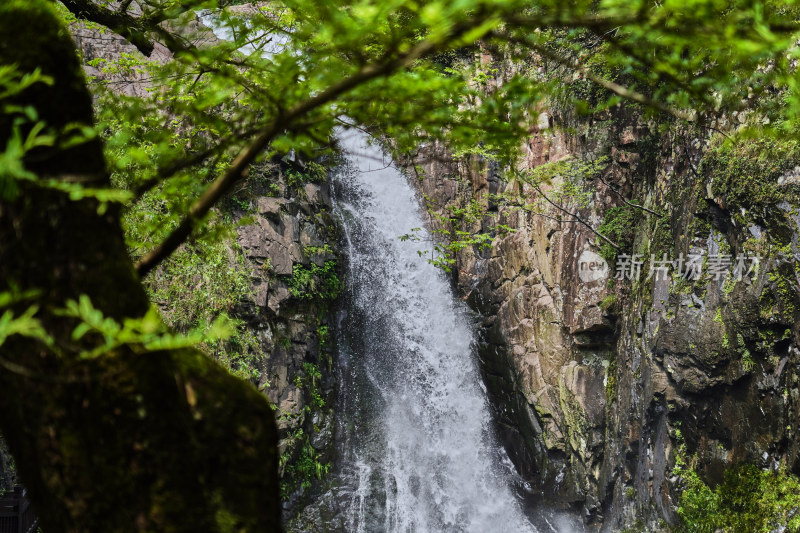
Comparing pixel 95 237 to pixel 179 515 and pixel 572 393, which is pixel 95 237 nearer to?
pixel 179 515

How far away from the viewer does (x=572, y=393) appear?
9.02 metres

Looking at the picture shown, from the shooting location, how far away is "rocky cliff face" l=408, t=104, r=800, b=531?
5.39 m

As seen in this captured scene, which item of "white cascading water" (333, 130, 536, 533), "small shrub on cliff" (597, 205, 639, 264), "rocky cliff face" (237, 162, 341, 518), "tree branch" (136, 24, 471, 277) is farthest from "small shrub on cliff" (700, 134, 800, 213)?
"rocky cliff face" (237, 162, 341, 518)

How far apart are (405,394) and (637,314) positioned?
5.33 meters

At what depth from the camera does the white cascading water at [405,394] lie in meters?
9.87

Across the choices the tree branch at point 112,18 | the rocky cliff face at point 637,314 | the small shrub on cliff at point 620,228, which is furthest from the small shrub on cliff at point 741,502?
the tree branch at point 112,18

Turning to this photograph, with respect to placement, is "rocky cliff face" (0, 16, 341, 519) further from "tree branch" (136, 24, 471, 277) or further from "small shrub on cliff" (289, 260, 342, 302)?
"tree branch" (136, 24, 471, 277)

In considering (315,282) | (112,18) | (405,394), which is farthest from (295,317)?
(112,18)

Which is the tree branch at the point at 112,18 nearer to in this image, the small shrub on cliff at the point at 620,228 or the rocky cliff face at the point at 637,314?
the rocky cliff face at the point at 637,314

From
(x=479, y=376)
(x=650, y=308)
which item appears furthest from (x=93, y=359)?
(x=479, y=376)

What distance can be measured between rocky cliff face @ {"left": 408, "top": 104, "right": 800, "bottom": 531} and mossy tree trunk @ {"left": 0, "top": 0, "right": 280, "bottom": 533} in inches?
94.7

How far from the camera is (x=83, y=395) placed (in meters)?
1.10

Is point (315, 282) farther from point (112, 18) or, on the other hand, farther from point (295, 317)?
point (112, 18)

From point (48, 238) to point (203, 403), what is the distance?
1.64 feet
